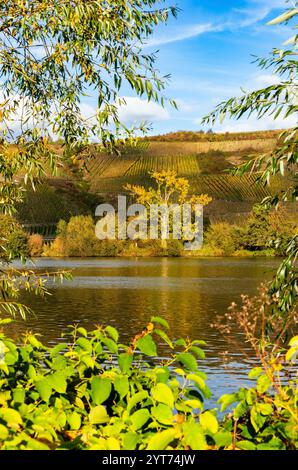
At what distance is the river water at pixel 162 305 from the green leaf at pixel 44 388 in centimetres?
413

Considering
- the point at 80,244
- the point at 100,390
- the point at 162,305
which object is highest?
the point at 80,244

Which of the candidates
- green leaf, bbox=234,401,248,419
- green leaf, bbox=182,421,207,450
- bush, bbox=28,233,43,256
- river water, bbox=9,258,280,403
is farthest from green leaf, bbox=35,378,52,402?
bush, bbox=28,233,43,256

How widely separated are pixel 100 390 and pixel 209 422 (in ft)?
2.68

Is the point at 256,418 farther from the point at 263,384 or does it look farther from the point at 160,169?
the point at 160,169

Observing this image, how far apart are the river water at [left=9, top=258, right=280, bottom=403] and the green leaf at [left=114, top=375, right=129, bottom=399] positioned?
3.81m

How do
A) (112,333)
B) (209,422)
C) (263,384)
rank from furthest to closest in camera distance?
(112,333)
(263,384)
(209,422)

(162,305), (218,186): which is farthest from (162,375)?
(218,186)

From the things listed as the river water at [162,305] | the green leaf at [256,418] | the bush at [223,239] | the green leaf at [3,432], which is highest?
the bush at [223,239]

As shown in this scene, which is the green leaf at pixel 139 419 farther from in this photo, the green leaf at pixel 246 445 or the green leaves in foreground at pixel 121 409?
the green leaf at pixel 246 445

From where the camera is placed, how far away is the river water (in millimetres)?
12820

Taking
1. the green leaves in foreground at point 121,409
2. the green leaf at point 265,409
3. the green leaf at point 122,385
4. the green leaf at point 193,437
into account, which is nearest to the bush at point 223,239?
the green leaves in foreground at point 121,409

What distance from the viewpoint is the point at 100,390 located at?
14.4ft

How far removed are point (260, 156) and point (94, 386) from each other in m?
3.25

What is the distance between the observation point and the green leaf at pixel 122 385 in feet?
14.5
